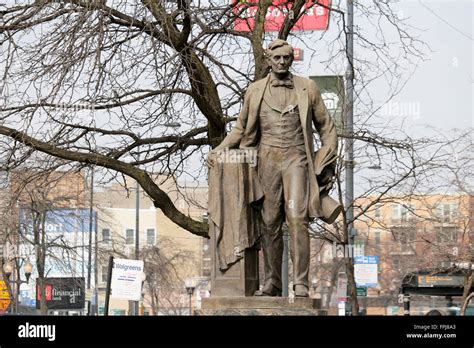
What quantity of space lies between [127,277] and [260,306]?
18.3m

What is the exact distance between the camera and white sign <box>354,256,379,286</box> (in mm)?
36938

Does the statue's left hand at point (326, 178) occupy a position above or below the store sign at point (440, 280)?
below

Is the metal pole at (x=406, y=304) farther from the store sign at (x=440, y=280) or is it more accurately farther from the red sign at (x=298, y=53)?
the red sign at (x=298, y=53)

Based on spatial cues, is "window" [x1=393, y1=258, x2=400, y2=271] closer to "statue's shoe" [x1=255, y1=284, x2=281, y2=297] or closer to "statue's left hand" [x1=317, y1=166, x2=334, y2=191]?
"statue's shoe" [x1=255, y1=284, x2=281, y2=297]

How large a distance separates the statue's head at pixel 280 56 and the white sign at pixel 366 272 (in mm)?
22816

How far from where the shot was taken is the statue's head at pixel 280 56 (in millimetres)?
14273

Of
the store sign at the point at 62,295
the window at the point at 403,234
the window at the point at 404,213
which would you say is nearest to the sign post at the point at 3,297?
the store sign at the point at 62,295

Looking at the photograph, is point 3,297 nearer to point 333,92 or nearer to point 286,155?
point 333,92

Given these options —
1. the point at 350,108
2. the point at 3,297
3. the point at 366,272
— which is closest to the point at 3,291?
the point at 3,297

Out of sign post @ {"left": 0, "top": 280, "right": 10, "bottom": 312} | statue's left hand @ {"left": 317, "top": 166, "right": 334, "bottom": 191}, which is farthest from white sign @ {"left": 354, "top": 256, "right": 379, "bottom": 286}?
statue's left hand @ {"left": 317, "top": 166, "right": 334, "bottom": 191}

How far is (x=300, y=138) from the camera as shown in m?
14.3
